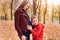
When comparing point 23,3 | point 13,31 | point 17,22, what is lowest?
point 13,31

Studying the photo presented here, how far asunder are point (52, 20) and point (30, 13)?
0.31 meters

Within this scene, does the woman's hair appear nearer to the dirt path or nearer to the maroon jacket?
the maroon jacket

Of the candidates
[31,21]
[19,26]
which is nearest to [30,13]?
[31,21]

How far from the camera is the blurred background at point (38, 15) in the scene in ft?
7.34

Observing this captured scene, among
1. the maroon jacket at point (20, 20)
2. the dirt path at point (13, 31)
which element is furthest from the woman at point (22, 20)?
the dirt path at point (13, 31)

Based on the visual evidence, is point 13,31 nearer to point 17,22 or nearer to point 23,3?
point 17,22

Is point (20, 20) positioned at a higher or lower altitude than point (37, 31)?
higher

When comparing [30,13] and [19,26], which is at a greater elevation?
[30,13]

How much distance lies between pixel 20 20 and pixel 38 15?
292 millimetres

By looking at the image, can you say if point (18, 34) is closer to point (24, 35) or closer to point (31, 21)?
point (24, 35)

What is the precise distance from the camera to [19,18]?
6.88 feet

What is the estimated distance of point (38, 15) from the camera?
7.50 feet

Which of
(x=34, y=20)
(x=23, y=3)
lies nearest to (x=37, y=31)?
(x=34, y=20)

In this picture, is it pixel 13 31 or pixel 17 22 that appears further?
pixel 13 31
